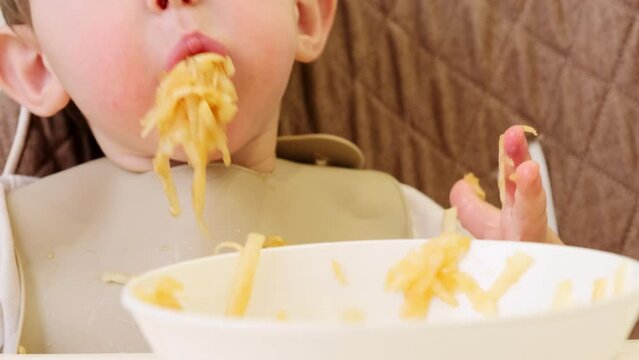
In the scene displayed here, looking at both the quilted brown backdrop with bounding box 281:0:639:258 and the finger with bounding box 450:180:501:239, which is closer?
the finger with bounding box 450:180:501:239

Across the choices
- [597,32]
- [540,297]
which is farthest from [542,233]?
[597,32]

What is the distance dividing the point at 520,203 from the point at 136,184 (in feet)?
1.41

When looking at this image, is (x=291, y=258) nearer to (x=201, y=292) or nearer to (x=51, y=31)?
(x=201, y=292)

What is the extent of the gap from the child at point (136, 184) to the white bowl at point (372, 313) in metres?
0.16

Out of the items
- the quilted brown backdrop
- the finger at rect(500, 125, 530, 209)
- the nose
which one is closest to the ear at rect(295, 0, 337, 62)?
the quilted brown backdrop

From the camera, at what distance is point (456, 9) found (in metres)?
1.14

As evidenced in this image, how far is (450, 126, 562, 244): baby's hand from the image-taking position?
2.35 ft

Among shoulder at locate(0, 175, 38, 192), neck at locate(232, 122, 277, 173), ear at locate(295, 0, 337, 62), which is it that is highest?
ear at locate(295, 0, 337, 62)

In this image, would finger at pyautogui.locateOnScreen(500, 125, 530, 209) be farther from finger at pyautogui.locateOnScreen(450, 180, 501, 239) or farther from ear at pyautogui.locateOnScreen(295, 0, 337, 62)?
ear at pyautogui.locateOnScreen(295, 0, 337, 62)

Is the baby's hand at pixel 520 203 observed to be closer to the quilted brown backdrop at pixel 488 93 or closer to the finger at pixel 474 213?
the finger at pixel 474 213

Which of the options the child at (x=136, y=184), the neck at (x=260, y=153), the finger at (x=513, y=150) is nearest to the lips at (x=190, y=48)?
the child at (x=136, y=184)

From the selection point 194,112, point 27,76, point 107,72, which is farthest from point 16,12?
point 194,112

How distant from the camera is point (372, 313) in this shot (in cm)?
63

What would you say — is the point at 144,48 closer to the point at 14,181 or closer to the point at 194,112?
the point at 194,112
